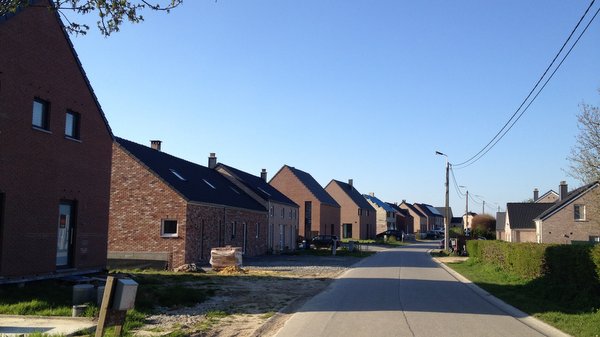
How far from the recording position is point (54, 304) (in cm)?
1248

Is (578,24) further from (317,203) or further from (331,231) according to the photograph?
(331,231)

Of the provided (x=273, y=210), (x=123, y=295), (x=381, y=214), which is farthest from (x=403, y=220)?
(x=123, y=295)

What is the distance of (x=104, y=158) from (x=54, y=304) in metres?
8.30

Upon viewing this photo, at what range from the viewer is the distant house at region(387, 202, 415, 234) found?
109938mm

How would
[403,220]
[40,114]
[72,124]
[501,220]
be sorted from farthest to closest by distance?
1. [403,220]
2. [501,220]
3. [72,124]
4. [40,114]

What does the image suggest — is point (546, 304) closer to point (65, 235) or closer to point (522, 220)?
point (65, 235)

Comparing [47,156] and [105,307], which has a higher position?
[47,156]

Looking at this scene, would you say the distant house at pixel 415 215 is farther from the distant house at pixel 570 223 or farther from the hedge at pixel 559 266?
the hedge at pixel 559 266

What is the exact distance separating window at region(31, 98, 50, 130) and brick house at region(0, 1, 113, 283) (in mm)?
29

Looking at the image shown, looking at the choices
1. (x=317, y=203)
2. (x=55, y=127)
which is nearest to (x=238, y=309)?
(x=55, y=127)

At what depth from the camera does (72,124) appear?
18172 mm

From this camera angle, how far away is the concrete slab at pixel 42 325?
368 inches

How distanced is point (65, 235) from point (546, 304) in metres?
14.0

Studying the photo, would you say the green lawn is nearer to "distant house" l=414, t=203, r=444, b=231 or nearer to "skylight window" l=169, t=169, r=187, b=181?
"skylight window" l=169, t=169, r=187, b=181
